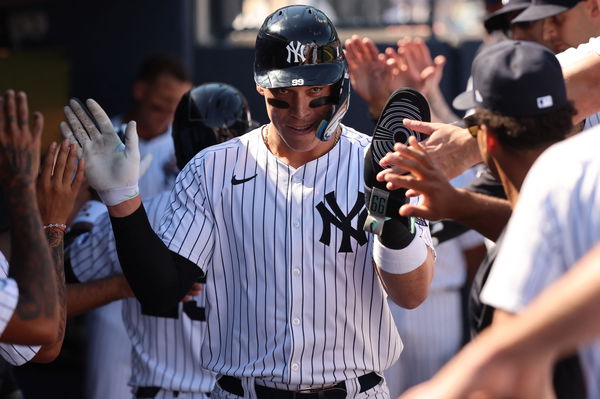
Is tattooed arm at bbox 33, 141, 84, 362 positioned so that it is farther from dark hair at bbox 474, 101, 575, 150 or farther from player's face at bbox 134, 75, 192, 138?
player's face at bbox 134, 75, 192, 138

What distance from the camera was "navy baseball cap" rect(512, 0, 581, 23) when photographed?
398 centimetres

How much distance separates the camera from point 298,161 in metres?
3.21

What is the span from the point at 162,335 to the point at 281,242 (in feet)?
3.49

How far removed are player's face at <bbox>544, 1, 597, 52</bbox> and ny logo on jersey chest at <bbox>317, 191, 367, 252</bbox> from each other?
4.81 ft

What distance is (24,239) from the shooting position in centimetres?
240

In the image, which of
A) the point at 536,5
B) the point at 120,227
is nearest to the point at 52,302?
the point at 120,227

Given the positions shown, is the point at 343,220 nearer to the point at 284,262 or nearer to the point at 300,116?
the point at 284,262

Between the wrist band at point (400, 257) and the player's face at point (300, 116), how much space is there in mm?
466

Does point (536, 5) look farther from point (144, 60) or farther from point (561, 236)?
point (144, 60)

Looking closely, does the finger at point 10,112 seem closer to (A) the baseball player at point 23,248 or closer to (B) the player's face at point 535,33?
(A) the baseball player at point 23,248

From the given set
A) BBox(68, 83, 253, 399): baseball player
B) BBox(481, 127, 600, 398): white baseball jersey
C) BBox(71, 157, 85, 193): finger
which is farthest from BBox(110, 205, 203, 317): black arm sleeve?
BBox(481, 127, 600, 398): white baseball jersey

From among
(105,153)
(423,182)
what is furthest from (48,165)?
(423,182)

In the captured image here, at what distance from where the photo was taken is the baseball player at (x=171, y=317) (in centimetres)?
385

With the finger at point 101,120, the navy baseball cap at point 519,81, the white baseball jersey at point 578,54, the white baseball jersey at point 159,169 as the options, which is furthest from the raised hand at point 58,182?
the white baseball jersey at point 159,169
